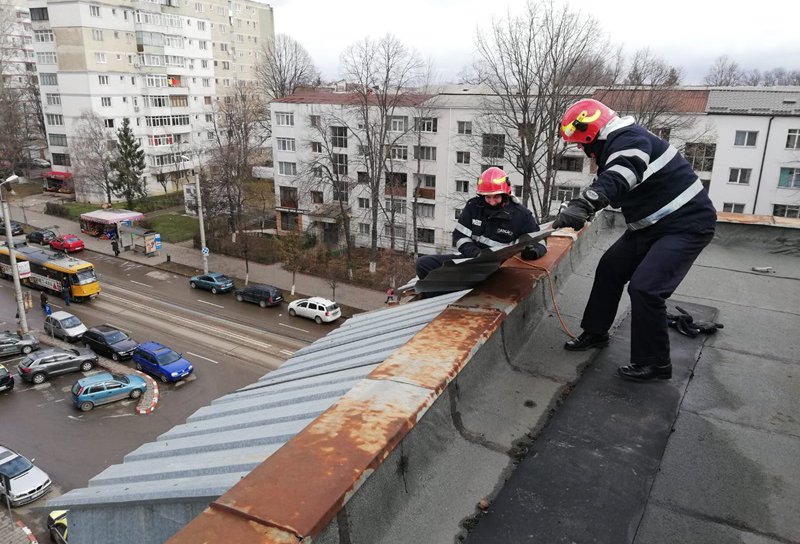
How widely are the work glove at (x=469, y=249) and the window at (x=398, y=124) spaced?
29544 millimetres

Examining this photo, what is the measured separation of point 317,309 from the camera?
81.8ft

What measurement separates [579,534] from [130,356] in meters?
21.9

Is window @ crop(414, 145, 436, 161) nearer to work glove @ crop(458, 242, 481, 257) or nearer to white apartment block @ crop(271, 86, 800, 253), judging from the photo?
→ white apartment block @ crop(271, 86, 800, 253)

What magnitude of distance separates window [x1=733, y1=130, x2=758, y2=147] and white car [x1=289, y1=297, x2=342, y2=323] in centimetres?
2357

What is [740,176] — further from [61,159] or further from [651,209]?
[61,159]

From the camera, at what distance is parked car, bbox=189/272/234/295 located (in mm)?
28641

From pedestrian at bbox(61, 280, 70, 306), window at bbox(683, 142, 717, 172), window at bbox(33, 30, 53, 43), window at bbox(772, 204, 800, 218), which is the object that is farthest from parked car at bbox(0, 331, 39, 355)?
window at bbox(772, 204, 800, 218)

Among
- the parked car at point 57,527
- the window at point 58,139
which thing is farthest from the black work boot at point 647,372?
the window at point 58,139

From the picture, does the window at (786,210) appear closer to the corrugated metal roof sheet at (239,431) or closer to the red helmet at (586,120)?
the red helmet at (586,120)

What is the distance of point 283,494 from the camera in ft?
7.63

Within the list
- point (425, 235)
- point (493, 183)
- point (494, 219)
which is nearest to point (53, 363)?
point (494, 219)

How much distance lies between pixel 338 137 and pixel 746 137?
24.2 meters

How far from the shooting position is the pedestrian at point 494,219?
5.82 metres

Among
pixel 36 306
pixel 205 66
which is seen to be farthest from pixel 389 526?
pixel 205 66
